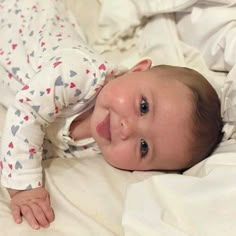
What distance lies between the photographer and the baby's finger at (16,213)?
1002 millimetres

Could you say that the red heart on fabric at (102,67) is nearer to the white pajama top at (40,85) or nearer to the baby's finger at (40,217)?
the white pajama top at (40,85)

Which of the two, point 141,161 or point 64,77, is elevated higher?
point 64,77

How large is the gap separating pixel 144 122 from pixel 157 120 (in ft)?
0.09

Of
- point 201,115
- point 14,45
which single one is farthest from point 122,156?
point 14,45

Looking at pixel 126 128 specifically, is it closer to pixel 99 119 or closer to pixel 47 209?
pixel 99 119

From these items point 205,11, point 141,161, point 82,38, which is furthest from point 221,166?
point 82,38

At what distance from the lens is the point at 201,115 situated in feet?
3.65

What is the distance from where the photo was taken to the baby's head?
1109 mm

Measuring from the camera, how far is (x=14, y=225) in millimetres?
994

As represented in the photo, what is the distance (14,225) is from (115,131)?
283 mm

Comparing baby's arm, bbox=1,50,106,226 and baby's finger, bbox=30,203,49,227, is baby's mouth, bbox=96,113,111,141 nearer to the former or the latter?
baby's arm, bbox=1,50,106,226

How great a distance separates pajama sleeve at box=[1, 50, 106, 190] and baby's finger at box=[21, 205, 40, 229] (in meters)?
0.05

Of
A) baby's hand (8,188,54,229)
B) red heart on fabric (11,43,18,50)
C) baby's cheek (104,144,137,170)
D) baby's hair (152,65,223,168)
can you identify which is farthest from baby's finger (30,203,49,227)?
red heart on fabric (11,43,18,50)

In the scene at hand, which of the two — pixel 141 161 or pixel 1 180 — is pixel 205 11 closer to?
pixel 141 161
